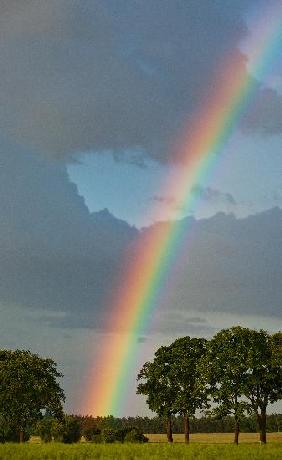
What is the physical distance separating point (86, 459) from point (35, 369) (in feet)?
167

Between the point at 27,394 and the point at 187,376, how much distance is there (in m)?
25.7

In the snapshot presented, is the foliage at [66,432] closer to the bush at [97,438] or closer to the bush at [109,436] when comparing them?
the bush at [97,438]

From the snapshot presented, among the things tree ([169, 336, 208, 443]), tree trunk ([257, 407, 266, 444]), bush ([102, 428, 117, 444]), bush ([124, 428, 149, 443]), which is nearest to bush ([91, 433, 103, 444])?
bush ([102, 428, 117, 444])

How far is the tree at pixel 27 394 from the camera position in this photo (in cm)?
8512

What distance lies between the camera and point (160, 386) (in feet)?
328

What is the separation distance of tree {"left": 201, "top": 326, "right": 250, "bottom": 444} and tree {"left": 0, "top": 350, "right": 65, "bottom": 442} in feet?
67.7

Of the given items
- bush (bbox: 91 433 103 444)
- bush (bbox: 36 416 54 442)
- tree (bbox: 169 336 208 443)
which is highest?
tree (bbox: 169 336 208 443)

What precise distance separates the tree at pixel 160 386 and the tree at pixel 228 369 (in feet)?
33.8

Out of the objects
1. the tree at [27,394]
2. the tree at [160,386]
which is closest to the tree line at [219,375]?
the tree at [160,386]

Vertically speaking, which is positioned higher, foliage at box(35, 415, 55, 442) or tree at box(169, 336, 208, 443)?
tree at box(169, 336, 208, 443)

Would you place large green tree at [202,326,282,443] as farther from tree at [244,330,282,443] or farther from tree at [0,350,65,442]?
tree at [0,350,65,442]

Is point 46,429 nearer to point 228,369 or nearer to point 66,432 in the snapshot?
point 66,432

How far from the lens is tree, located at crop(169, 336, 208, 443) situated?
3711 inches

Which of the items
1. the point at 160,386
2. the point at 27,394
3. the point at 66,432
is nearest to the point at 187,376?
the point at 160,386
